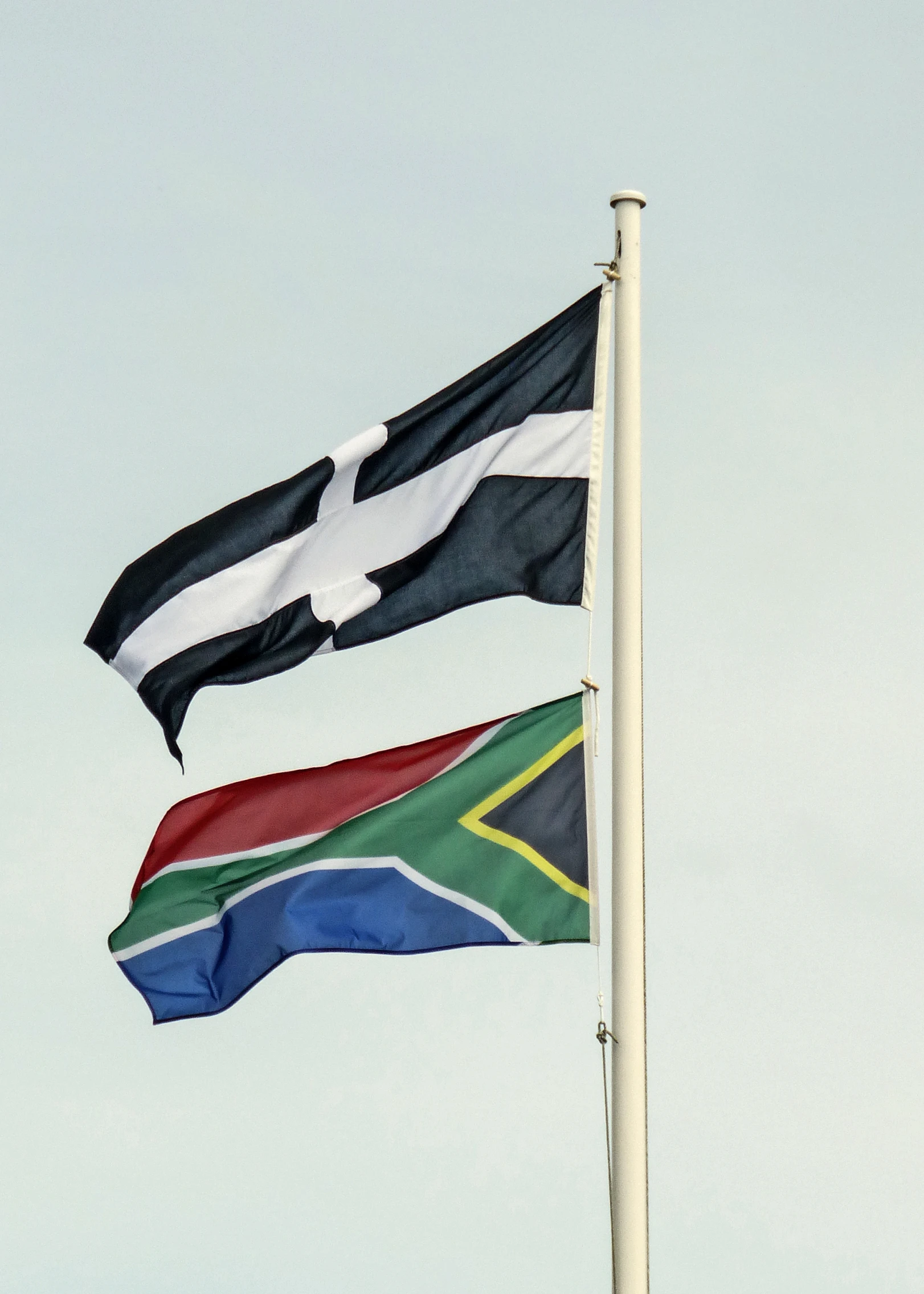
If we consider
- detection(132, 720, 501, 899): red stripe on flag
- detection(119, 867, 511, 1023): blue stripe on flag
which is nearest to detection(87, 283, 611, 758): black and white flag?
detection(132, 720, 501, 899): red stripe on flag

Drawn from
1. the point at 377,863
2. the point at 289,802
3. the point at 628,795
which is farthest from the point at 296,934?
the point at 628,795

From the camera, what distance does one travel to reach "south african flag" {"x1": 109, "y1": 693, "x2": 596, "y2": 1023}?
10.4 m

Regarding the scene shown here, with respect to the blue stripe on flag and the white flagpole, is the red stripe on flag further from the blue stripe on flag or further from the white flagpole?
the white flagpole

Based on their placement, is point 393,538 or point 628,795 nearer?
point 628,795

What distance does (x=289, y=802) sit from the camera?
1133 centimetres

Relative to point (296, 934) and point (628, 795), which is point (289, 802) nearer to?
point (296, 934)

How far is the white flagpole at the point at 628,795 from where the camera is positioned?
30.7 feet

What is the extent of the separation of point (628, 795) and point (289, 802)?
2.49 m

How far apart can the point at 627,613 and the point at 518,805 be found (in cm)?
134

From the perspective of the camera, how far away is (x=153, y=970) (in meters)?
11.4

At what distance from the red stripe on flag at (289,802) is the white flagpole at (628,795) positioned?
1.06 meters

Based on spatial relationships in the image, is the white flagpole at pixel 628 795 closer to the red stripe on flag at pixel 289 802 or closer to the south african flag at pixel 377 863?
the south african flag at pixel 377 863

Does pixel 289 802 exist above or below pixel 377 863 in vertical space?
above

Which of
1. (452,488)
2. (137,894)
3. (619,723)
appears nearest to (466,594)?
(452,488)
